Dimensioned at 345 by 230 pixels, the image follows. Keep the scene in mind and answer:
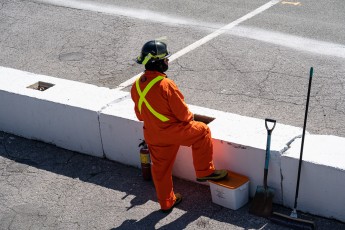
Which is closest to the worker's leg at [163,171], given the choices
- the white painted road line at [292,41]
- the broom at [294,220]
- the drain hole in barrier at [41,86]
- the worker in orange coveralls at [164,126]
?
the worker in orange coveralls at [164,126]

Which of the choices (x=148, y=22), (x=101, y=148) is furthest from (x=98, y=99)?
(x=148, y=22)

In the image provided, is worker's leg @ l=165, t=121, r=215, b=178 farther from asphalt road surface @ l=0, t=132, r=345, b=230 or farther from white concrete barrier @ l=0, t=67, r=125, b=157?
white concrete barrier @ l=0, t=67, r=125, b=157

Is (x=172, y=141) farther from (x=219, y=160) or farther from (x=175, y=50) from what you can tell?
(x=175, y=50)

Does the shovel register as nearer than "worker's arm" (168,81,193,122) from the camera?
No

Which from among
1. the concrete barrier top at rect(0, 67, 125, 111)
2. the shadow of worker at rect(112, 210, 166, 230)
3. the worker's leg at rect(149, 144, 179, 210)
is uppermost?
the concrete barrier top at rect(0, 67, 125, 111)

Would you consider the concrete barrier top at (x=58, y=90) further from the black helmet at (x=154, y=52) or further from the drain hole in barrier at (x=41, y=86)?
the black helmet at (x=154, y=52)

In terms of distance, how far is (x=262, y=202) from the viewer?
6.85 m

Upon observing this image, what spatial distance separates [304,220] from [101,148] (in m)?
2.82

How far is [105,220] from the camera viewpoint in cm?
703

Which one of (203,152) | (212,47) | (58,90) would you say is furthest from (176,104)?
(212,47)

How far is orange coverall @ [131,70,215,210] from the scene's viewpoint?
6.60 m

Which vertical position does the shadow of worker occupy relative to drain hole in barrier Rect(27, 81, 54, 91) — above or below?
below

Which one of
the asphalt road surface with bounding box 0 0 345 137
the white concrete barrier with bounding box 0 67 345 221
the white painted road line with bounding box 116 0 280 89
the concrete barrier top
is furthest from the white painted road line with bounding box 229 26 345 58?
the concrete barrier top

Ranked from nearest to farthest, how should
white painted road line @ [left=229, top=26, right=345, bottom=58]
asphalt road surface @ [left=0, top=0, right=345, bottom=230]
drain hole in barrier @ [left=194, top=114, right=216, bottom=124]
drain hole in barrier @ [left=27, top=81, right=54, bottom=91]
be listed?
asphalt road surface @ [left=0, top=0, right=345, bottom=230], drain hole in barrier @ [left=194, top=114, right=216, bottom=124], drain hole in barrier @ [left=27, top=81, right=54, bottom=91], white painted road line @ [left=229, top=26, right=345, bottom=58]
